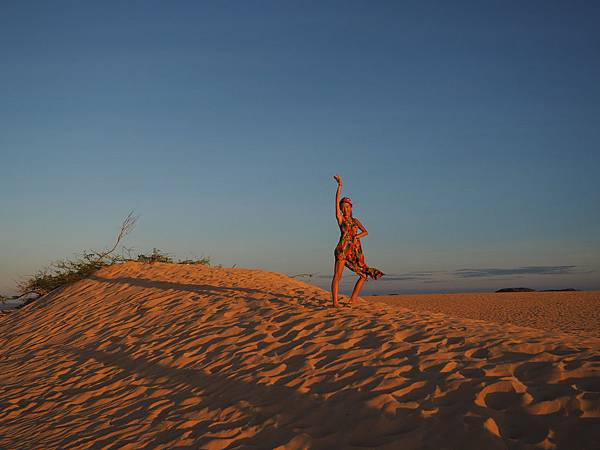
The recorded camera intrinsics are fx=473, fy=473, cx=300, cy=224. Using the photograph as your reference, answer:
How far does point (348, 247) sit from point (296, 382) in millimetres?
3933

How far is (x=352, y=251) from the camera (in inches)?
365

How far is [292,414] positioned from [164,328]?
505 cm

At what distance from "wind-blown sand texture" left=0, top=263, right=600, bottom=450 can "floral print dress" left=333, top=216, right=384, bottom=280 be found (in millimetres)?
775

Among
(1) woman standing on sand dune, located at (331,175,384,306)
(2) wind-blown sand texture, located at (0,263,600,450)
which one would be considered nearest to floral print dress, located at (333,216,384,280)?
(1) woman standing on sand dune, located at (331,175,384,306)

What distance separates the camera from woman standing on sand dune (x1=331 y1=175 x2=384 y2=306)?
920cm

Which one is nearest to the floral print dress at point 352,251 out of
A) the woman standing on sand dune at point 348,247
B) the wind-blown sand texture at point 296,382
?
the woman standing on sand dune at point 348,247

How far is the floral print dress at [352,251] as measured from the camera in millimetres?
9203

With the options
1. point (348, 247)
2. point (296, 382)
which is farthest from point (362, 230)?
point (296, 382)

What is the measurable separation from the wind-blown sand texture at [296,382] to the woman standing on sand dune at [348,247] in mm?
735

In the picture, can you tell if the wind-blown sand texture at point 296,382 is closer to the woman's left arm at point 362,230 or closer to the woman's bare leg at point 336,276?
the woman's bare leg at point 336,276

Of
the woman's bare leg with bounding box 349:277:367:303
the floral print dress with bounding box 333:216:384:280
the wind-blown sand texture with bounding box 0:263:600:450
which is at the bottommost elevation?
the wind-blown sand texture with bounding box 0:263:600:450

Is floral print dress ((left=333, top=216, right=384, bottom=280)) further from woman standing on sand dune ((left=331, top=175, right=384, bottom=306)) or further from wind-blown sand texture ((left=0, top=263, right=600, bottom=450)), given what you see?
wind-blown sand texture ((left=0, top=263, right=600, bottom=450))

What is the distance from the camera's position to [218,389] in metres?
6.01

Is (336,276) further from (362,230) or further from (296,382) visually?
(296,382)
